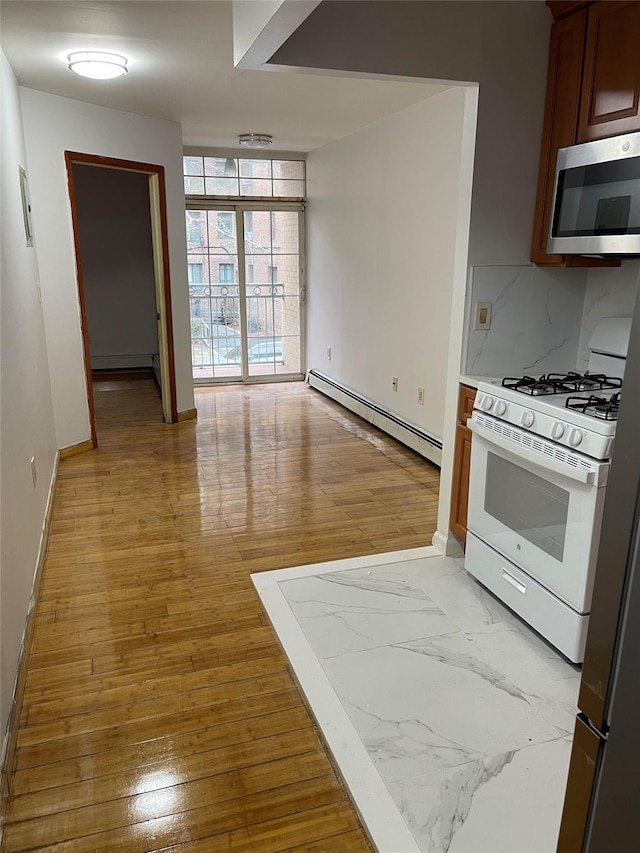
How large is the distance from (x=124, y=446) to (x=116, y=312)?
3.34 m

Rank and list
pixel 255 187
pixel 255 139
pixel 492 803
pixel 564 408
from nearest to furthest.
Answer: pixel 492 803, pixel 564 408, pixel 255 139, pixel 255 187

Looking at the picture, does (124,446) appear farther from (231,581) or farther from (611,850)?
(611,850)

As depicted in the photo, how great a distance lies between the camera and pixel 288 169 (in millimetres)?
6930

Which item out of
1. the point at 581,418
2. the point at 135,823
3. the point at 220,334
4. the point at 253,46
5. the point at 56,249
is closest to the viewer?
the point at 135,823

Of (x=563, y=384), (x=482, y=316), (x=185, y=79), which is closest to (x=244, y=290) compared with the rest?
(x=185, y=79)

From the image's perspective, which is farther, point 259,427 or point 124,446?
point 259,427

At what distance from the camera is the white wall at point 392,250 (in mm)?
4262

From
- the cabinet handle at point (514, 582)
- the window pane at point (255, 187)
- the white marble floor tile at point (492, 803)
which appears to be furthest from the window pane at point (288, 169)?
the white marble floor tile at point (492, 803)

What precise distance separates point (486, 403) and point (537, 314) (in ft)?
2.02

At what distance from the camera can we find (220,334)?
7.11 m

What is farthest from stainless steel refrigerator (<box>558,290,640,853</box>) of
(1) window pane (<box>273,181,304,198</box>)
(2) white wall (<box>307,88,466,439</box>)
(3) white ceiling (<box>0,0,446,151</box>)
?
(1) window pane (<box>273,181,304,198</box>)

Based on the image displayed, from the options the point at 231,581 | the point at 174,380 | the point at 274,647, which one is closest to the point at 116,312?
the point at 174,380

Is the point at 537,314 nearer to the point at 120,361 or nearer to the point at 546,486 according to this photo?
the point at 546,486

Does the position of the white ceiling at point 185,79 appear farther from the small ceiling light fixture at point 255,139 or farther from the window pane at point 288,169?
the window pane at point 288,169
